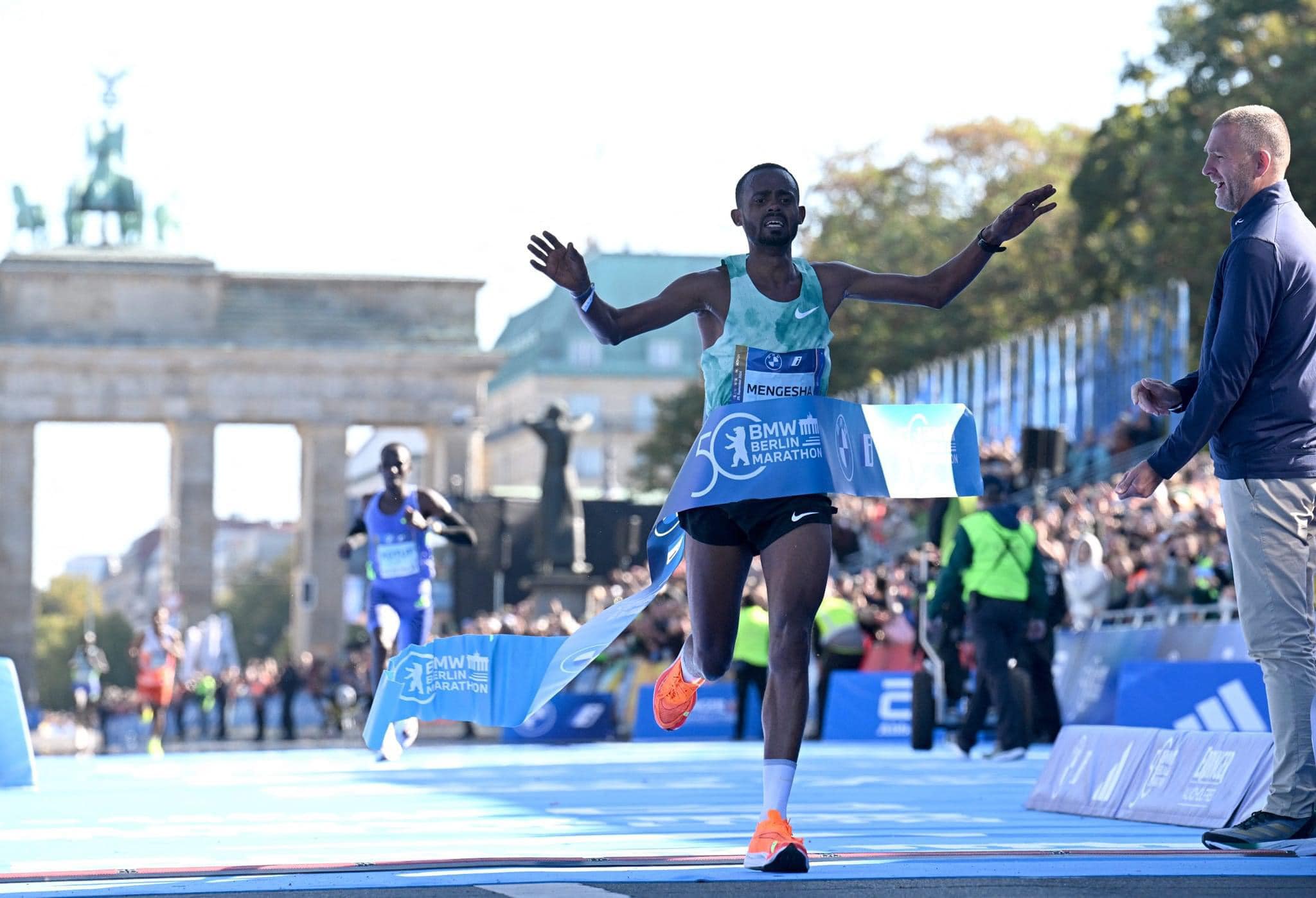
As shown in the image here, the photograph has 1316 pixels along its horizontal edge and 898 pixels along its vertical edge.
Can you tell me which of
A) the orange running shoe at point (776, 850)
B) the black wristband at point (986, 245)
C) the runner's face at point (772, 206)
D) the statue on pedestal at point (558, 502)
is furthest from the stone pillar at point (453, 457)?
the orange running shoe at point (776, 850)

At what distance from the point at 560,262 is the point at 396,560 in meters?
8.68

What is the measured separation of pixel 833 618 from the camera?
24094 millimetres

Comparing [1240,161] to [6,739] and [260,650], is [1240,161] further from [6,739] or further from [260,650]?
[260,650]

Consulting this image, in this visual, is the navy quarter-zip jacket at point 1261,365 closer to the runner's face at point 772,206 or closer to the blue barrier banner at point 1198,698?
the runner's face at point 772,206

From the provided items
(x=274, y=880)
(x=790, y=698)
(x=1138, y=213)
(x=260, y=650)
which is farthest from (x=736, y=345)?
(x=260, y=650)

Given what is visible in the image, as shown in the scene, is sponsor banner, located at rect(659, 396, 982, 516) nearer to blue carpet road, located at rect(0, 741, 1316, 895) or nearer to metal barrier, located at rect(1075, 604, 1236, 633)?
blue carpet road, located at rect(0, 741, 1316, 895)

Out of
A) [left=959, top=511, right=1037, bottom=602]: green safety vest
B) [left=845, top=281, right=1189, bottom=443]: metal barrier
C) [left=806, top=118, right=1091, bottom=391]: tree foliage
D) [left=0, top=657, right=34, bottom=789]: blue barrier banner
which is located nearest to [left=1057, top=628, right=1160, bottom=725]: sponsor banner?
[left=959, top=511, right=1037, bottom=602]: green safety vest

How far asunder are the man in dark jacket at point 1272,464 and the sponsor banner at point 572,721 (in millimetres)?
17229

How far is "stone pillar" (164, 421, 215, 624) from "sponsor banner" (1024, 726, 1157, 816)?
199ft

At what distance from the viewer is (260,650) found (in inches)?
5384

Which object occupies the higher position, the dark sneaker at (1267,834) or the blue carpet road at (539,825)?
the dark sneaker at (1267,834)

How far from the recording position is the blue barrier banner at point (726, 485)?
26.3 feet

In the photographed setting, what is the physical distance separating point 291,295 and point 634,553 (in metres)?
37.0

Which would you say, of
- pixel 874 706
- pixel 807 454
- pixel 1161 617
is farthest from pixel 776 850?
pixel 874 706
